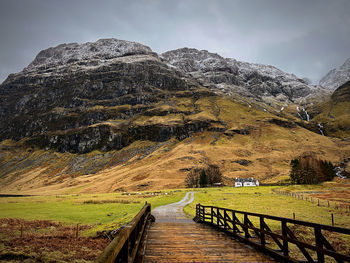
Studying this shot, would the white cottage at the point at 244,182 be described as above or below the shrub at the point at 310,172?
below

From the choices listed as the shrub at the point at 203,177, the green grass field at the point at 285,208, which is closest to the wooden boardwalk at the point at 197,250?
the green grass field at the point at 285,208

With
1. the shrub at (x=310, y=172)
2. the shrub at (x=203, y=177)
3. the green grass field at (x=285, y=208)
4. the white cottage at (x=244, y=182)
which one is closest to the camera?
the green grass field at (x=285, y=208)

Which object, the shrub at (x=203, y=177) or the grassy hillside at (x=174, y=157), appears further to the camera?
the grassy hillside at (x=174, y=157)

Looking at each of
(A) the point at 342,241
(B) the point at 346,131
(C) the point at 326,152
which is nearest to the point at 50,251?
(A) the point at 342,241

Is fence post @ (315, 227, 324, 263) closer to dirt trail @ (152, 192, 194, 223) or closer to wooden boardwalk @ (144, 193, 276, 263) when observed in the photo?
wooden boardwalk @ (144, 193, 276, 263)

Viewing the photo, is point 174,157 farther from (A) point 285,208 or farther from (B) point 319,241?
(B) point 319,241

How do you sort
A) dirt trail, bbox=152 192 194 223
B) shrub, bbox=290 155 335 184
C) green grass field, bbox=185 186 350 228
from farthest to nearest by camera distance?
shrub, bbox=290 155 335 184 < green grass field, bbox=185 186 350 228 < dirt trail, bbox=152 192 194 223

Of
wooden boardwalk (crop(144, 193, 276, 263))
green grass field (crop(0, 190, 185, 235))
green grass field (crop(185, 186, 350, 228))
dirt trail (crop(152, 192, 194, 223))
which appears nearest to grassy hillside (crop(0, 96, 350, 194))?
green grass field (crop(0, 190, 185, 235))

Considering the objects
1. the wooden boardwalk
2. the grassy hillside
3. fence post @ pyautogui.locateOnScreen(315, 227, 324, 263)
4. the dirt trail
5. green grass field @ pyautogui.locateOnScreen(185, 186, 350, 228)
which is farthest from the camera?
the grassy hillside

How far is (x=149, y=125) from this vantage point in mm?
185125

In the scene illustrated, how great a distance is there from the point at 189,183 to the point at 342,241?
83.9 meters

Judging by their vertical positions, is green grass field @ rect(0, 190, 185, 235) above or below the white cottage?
above

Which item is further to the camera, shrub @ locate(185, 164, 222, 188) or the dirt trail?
shrub @ locate(185, 164, 222, 188)

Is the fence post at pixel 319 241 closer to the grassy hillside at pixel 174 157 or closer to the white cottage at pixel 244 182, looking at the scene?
the grassy hillside at pixel 174 157
